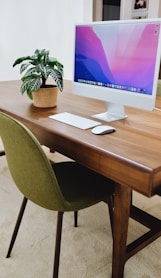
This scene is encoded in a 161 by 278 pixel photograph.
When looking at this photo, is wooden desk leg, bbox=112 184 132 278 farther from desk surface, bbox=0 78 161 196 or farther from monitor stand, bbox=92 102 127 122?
monitor stand, bbox=92 102 127 122

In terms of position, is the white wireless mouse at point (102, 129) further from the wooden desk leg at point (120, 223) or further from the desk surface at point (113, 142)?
the wooden desk leg at point (120, 223)

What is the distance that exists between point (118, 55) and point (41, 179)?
0.65 m

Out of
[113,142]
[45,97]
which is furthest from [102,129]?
[45,97]

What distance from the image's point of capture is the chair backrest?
0.99 metres

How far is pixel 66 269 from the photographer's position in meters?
1.44

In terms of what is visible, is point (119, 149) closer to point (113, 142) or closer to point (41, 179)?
point (113, 142)

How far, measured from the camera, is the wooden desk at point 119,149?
93cm

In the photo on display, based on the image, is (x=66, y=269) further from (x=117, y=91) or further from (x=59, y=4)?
(x=59, y=4)

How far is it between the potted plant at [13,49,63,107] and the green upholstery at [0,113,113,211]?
0.46 metres

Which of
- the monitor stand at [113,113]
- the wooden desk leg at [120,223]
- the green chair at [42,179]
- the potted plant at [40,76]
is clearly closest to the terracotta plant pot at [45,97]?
the potted plant at [40,76]

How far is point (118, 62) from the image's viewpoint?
1276 millimetres

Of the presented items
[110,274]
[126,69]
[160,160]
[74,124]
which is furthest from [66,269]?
[126,69]

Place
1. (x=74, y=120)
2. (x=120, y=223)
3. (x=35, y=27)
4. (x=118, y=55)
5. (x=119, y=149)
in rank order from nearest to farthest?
(x=119, y=149), (x=120, y=223), (x=118, y=55), (x=74, y=120), (x=35, y=27)

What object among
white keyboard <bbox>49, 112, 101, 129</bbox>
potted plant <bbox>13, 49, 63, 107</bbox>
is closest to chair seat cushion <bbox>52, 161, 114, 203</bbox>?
white keyboard <bbox>49, 112, 101, 129</bbox>
